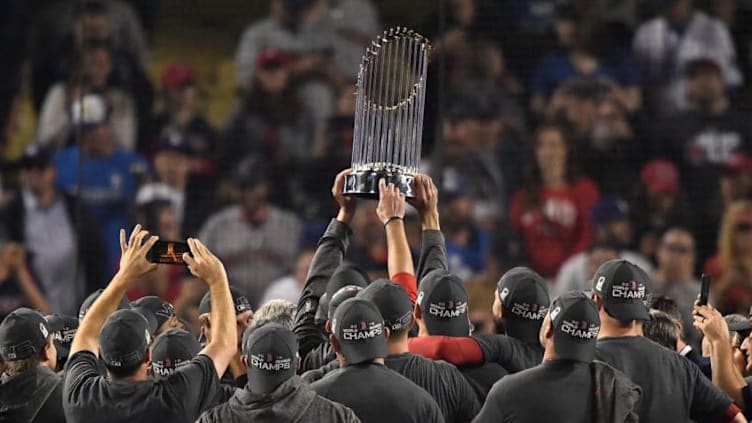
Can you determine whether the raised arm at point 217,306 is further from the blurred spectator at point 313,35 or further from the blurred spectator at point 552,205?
the blurred spectator at point 313,35

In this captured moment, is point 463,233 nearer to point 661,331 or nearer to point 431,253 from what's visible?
point 431,253

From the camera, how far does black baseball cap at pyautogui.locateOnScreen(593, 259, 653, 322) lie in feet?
16.9

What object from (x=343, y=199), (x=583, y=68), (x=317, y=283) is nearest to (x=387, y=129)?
(x=343, y=199)

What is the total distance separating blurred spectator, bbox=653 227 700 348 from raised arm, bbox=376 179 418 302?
4.37 meters

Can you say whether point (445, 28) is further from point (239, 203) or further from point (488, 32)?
point (239, 203)

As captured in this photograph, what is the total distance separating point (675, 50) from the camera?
404 inches

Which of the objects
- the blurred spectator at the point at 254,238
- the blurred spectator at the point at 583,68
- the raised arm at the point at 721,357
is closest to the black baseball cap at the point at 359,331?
the raised arm at the point at 721,357

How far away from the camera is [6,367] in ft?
18.3

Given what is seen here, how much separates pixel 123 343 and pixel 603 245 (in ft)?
18.8

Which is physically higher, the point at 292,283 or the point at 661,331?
the point at 661,331

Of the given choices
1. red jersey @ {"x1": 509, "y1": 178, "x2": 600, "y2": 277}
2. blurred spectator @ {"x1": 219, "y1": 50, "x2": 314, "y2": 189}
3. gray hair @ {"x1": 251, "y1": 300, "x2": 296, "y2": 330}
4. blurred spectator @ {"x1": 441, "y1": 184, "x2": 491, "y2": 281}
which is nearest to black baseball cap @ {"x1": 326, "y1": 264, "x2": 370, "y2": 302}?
gray hair @ {"x1": 251, "y1": 300, "x2": 296, "y2": 330}

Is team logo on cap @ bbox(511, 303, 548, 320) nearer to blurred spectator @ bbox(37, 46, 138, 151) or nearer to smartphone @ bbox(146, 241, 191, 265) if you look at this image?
smartphone @ bbox(146, 241, 191, 265)

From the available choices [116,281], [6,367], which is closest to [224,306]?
[116,281]

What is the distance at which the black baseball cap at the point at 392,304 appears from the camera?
16.4ft
